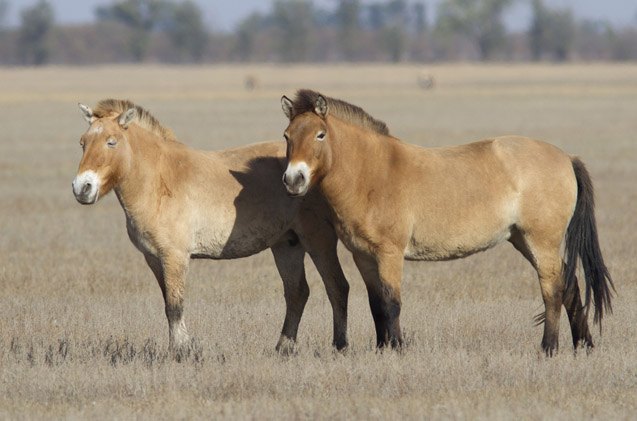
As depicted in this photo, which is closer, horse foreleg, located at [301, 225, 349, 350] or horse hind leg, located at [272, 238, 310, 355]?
horse foreleg, located at [301, 225, 349, 350]

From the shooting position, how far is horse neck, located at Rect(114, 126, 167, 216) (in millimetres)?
8844

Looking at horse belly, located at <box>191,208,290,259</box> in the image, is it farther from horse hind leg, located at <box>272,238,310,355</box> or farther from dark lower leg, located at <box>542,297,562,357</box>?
dark lower leg, located at <box>542,297,562,357</box>

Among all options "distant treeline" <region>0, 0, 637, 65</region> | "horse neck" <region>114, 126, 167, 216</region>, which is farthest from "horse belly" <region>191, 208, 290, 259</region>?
"distant treeline" <region>0, 0, 637, 65</region>

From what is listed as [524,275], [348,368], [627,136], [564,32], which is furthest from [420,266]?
[564,32]

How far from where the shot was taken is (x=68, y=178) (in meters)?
24.0

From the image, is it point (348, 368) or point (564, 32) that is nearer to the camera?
point (348, 368)

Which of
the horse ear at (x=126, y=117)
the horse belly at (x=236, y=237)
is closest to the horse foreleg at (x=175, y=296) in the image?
the horse belly at (x=236, y=237)

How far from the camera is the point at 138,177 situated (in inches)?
350

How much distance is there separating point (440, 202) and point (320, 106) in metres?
1.22

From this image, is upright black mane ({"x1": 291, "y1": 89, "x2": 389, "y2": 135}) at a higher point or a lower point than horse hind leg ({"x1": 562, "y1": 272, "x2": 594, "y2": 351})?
higher

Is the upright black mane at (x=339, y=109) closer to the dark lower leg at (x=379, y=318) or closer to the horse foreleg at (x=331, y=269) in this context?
the horse foreleg at (x=331, y=269)

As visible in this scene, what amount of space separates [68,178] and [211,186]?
15.4 metres

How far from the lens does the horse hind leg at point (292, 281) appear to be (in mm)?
9586

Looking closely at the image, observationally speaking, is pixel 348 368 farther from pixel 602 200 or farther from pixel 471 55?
pixel 471 55
